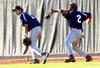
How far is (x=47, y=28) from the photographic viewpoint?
20.8 meters

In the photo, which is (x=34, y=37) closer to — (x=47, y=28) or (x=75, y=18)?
(x=75, y=18)

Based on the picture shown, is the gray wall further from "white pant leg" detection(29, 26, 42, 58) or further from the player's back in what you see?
the player's back

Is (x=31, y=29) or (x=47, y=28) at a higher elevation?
(x=31, y=29)

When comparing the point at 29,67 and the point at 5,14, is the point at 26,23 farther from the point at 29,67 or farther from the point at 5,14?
the point at 5,14

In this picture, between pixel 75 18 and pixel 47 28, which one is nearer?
pixel 75 18

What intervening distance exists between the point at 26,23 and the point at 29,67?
325 centimetres

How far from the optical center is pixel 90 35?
2058 cm

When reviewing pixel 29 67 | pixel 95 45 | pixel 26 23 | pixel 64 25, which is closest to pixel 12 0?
pixel 64 25

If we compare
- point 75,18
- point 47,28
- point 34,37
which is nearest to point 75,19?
point 75,18

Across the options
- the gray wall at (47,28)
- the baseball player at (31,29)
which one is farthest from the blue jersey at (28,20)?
the gray wall at (47,28)

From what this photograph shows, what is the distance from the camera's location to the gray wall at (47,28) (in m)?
20.5

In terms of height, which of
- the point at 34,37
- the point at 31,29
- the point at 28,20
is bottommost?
the point at 34,37

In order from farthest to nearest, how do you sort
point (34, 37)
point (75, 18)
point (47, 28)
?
point (47, 28) → point (34, 37) → point (75, 18)

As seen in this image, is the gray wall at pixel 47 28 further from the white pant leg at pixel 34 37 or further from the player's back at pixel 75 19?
the player's back at pixel 75 19
